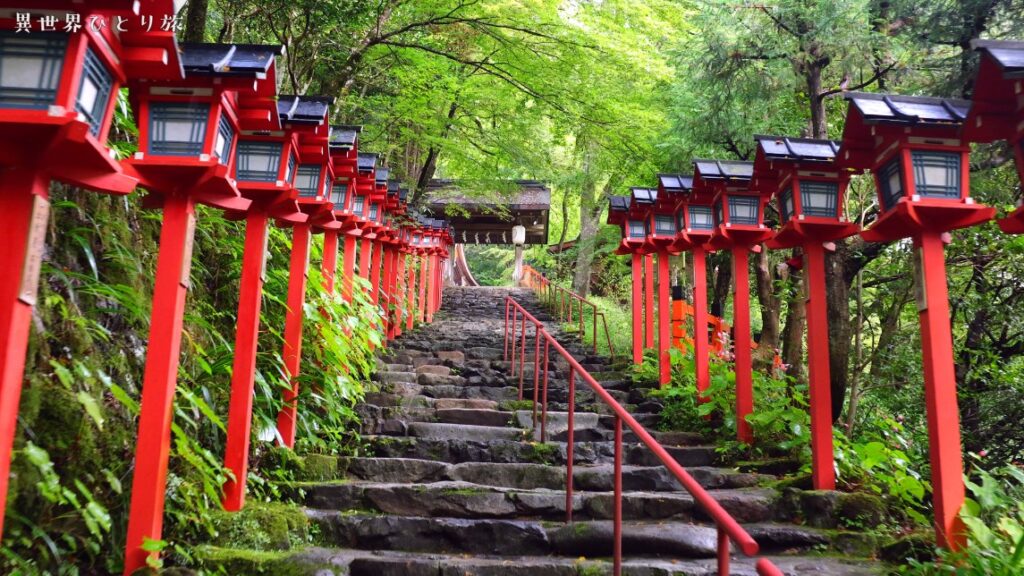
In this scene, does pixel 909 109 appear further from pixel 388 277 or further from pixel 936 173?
pixel 388 277

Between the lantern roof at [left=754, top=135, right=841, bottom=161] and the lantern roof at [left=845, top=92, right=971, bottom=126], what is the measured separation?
88 centimetres

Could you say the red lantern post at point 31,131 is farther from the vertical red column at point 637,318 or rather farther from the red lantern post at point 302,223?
the vertical red column at point 637,318

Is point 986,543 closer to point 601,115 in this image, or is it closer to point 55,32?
point 55,32

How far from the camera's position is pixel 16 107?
1846 millimetres

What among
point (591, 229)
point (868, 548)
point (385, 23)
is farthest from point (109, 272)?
point (591, 229)

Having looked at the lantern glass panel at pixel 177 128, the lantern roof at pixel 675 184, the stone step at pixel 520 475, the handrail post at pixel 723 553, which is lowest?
the stone step at pixel 520 475

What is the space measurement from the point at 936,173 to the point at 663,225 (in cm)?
392

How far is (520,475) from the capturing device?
4.79 meters

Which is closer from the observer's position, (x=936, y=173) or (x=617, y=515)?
(x=617, y=515)

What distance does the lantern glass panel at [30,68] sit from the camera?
1.86 meters

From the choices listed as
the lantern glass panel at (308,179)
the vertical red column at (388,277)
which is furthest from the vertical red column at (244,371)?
the vertical red column at (388,277)

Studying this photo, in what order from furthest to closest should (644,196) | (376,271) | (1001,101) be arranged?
(376,271) → (644,196) → (1001,101)

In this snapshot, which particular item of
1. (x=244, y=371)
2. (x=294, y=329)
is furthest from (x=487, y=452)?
(x=244, y=371)

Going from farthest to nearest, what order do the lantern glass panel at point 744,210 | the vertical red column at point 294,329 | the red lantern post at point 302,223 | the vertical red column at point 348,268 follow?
the vertical red column at point 348,268
the lantern glass panel at point 744,210
the vertical red column at point 294,329
the red lantern post at point 302,223
